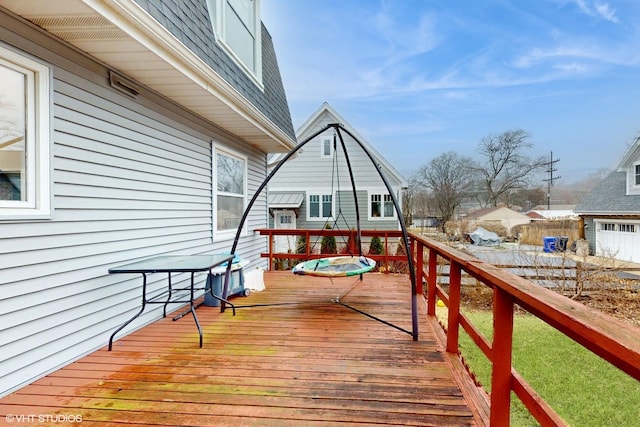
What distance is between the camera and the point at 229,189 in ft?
17.4

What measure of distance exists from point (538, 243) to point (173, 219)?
19.1 m

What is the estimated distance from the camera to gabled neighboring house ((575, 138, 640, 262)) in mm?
11828

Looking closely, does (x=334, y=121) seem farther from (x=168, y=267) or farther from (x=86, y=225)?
(x=86, y=225)

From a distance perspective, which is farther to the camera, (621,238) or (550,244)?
(550,244)

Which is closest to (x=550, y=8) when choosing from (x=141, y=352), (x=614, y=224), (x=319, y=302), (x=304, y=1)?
(x=614, y=224)

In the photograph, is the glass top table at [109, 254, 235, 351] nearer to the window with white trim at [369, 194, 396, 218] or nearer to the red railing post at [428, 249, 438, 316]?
the red railing post at [428, 249, 438, 316]

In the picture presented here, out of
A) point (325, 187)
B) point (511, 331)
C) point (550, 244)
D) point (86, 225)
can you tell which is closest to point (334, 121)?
point (325, 187)

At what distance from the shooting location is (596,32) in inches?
663

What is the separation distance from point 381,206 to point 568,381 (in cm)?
936

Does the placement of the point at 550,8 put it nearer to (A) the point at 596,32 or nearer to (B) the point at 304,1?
(A) the point at 596,32

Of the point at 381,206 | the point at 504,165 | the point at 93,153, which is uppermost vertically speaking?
the point at 504,165

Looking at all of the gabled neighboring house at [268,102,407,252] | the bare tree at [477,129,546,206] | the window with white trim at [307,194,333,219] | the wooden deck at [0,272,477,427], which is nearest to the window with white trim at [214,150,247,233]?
the wooden deck at [0,272,477,427]

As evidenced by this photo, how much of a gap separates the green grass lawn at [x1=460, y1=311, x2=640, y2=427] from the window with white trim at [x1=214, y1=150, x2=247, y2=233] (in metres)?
4.00

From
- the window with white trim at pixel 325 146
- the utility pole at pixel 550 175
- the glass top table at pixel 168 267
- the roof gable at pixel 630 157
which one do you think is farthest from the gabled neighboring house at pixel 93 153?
the utility pole at pixel 550 175
